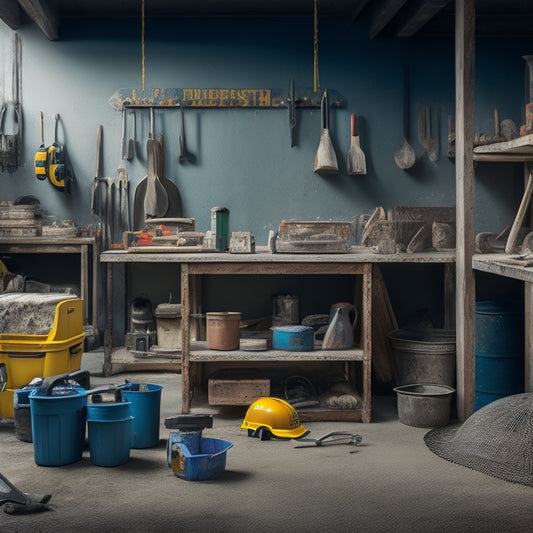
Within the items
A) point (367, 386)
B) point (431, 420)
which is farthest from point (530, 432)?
point (367, 386)

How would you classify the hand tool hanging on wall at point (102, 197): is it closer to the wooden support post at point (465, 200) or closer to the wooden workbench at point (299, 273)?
the wooden workbench at point (299, 273)

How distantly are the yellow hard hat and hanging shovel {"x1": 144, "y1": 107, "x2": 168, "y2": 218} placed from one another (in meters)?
2.78

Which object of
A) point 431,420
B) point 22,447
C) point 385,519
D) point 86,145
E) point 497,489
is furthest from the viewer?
point 86,145

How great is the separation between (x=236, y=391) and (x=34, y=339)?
4.46 ft

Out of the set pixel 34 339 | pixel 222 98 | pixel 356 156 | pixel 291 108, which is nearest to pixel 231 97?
pixel 222 98

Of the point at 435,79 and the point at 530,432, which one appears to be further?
the point at 435,79

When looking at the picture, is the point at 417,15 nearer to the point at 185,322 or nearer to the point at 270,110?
the point at 270,110

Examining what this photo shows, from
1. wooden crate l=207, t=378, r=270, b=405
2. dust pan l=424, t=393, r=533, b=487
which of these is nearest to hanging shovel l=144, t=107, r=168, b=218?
wooden crate l=207, t=378, r=270, b=405

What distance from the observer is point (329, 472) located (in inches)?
156

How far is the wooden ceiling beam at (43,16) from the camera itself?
6.07 metres

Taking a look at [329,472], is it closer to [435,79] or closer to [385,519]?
[385,519]

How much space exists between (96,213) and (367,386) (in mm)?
3323

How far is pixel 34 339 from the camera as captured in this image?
188 inches

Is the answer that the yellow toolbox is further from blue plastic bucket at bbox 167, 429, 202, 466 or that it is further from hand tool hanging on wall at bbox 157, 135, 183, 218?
hand tool hanging on wall at bbox 157, 135, 183, 218
